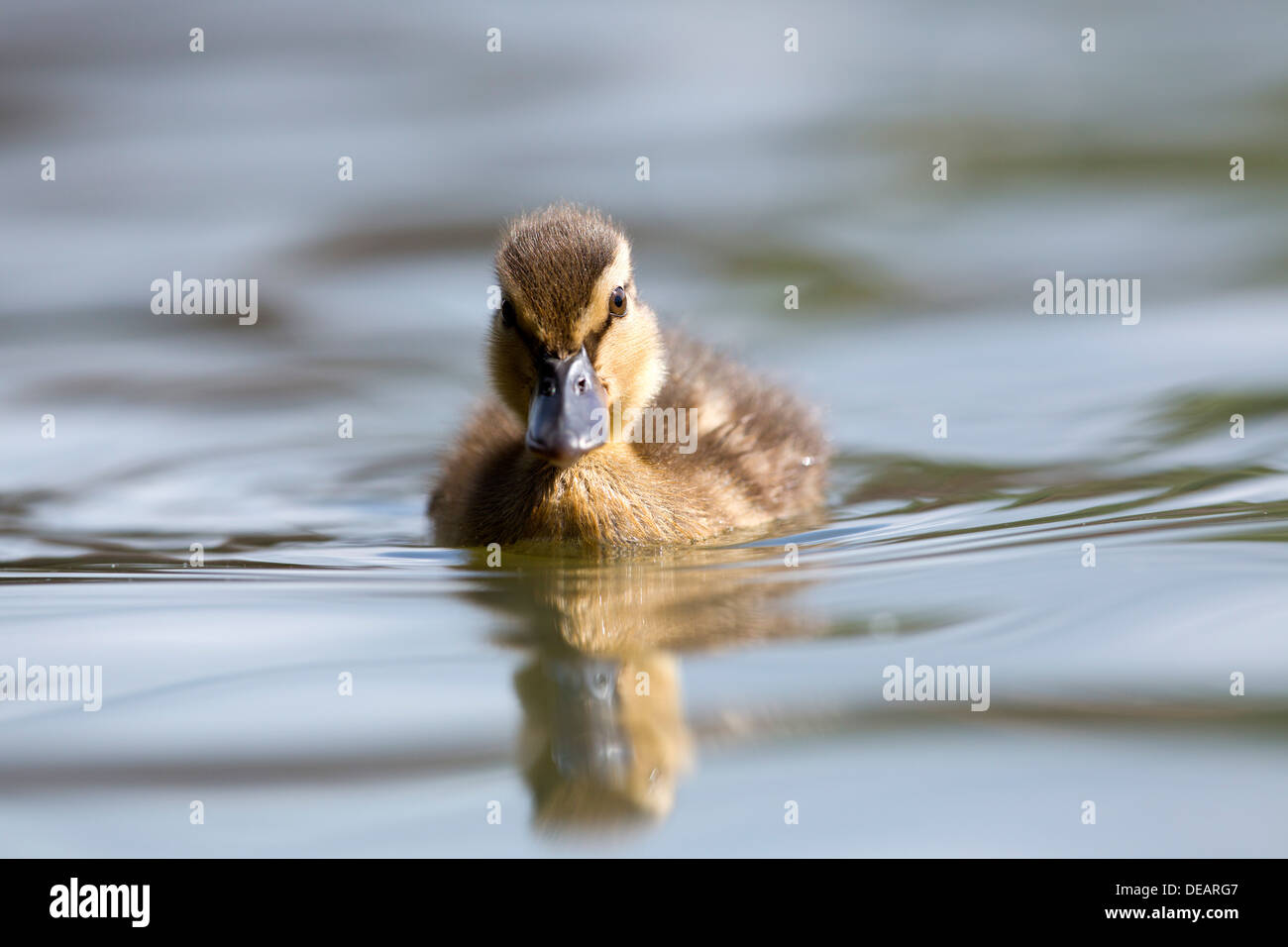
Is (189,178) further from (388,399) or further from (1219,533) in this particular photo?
(1219,533)

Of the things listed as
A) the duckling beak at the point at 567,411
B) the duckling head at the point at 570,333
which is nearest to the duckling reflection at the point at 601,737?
the duckling beak at the point at 567,411

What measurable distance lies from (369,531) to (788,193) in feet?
13.3

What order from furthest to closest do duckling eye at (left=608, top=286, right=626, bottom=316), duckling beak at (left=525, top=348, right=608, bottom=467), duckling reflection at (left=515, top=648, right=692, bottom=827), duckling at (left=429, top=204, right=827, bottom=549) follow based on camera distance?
1. duckling eye at (left=608, top=286, right=626, bottom=316)
2. duckling at (left=429, top=204, right=827, bottom=549)
3. duckling beak at (left=525, top=348, right=608, bottom=467)
4. duckling reflection at (left=515, top=648, right=692, bottom=827)

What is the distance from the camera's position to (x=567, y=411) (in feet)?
13.9

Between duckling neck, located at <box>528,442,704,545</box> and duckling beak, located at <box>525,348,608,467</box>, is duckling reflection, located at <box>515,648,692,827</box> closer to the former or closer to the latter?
duckling beak, located at <box>525,348,608,467</box>

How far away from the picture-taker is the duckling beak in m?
4.17

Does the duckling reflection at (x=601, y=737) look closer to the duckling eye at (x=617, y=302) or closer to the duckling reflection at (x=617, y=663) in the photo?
the duckling reflection at (x=617, y=663)

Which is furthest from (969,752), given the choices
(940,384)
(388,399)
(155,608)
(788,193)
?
(788,193)

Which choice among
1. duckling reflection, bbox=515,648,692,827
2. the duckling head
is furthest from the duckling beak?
duckling reflection, bbox=515,648,692,827

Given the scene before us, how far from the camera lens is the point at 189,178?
9.03 metres

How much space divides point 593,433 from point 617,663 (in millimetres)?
1039

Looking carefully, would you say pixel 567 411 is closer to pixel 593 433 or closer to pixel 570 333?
pixel 593 433

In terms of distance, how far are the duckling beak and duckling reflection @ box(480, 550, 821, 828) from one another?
1.09ft

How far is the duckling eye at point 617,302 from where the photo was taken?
450 centimetres
